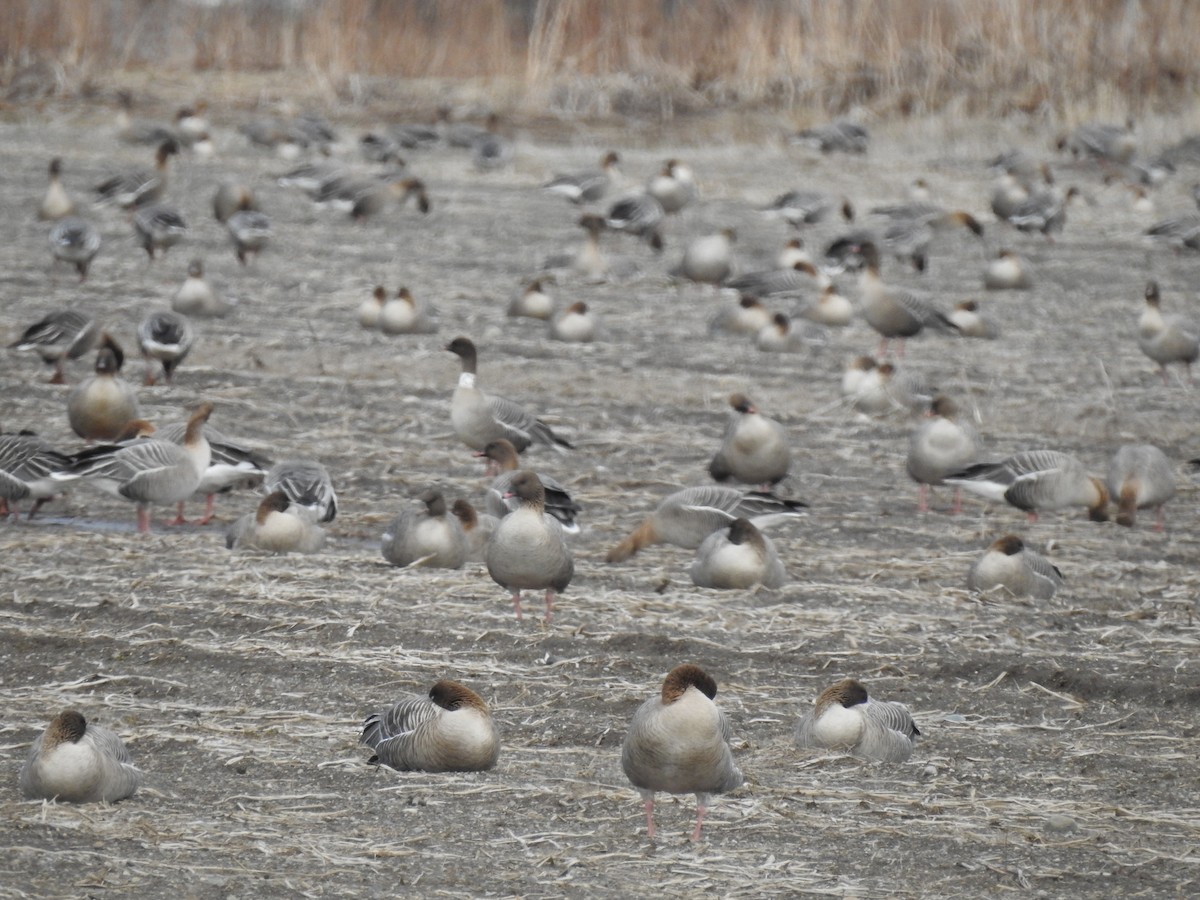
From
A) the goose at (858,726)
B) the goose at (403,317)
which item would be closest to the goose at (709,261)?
the goose at (403,317)

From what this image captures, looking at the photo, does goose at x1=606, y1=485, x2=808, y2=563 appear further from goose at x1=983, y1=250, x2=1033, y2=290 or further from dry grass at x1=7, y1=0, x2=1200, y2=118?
dry grass at x1=7, y1=0, x2=1200, y2=118

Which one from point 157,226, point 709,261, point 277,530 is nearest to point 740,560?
point 277,530

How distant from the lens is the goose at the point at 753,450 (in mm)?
9828

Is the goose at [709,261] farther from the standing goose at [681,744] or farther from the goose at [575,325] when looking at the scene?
the standing goose at [681,744]

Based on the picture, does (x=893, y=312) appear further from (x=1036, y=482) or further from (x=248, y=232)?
(x=248, y=232)

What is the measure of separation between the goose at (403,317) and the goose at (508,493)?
336cm

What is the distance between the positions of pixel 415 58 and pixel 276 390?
16943 mm

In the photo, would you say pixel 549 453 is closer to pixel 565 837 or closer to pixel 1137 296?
pixel 565 837

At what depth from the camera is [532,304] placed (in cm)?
1420

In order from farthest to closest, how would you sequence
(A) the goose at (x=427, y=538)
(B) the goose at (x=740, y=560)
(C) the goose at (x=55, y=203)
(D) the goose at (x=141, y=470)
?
(C) the goose at (x=55, y=203) < (D) the goose at (x=141, y=470) < (A) the goose at (x=427, y=538) < (B) the goose at (x=740, y=560)

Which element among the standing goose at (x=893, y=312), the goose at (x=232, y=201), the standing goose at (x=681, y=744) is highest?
the goose at (x=232, y=201)

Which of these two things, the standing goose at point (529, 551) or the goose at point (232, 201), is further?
the goose at point (232, 201)

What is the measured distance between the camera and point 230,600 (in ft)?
25.3

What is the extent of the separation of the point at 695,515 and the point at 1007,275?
7.91 m
